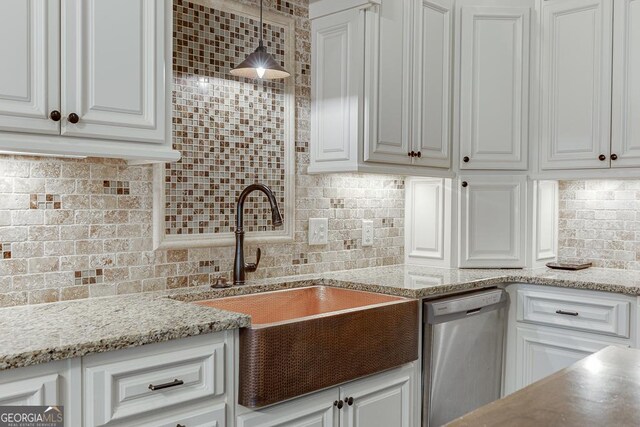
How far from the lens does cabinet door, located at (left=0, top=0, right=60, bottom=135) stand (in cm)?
162

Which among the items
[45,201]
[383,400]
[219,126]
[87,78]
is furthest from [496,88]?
[45,201]

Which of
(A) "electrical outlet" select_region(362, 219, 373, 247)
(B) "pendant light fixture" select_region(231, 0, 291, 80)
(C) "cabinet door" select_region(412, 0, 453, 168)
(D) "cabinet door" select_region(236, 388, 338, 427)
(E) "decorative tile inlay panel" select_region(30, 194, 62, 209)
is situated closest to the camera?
(D) "cabinet door" select_region(236, 388, 338, 427)

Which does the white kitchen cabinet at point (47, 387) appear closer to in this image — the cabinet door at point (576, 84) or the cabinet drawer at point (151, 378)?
the cabinet drawer at point (151, 378)

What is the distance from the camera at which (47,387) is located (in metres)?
1.41

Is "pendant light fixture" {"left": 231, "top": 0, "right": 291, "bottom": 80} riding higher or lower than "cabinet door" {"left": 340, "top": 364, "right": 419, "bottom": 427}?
higher

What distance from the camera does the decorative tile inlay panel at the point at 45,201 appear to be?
6.47 ft

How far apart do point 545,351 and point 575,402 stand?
1968mm

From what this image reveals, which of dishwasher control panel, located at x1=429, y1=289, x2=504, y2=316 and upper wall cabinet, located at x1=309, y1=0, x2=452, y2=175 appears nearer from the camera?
dishwasher control panel, located at x1=429, y1=289, x2=504, y2=316

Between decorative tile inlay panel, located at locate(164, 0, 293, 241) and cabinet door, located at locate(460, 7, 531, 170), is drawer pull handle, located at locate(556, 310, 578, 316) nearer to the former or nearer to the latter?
cabinet door, located at locate(460, 7, 531, 170)

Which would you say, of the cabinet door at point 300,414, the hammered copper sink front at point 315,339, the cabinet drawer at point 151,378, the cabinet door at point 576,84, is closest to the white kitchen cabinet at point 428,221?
the cabinet door at point 576,84

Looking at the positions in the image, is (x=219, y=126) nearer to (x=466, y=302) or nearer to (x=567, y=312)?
(x=466, y=302)

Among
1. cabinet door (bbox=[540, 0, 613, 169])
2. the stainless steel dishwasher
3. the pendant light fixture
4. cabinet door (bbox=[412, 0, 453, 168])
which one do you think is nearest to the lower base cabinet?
the stainless steel dishwasher

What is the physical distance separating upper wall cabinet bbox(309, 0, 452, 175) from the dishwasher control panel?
0.71 meters

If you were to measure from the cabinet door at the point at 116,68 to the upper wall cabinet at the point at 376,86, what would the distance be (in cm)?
103
